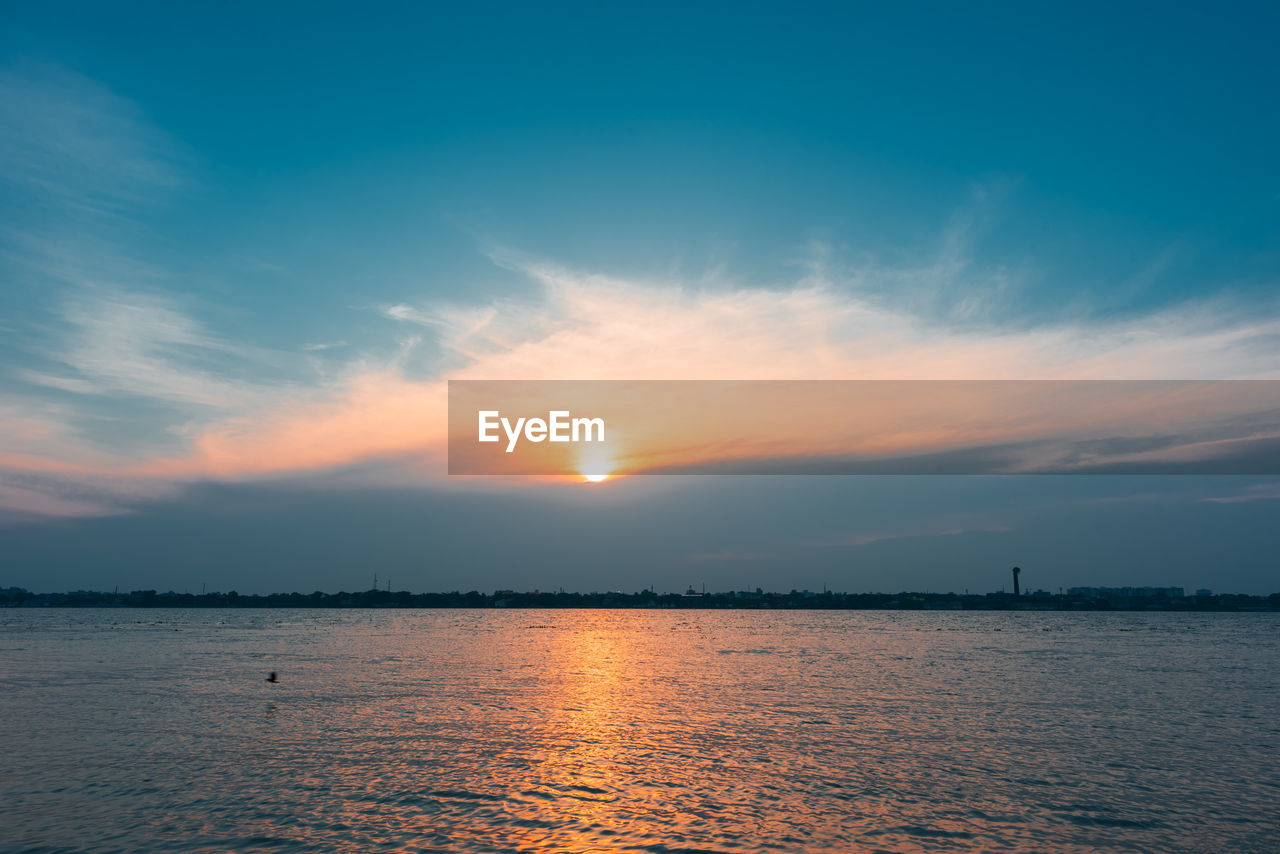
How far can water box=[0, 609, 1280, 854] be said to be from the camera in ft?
81.0

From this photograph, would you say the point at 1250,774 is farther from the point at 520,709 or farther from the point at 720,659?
the point at 720,659

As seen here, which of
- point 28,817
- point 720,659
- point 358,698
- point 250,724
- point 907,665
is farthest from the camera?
point 720,659

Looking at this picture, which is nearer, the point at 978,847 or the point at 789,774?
the point at 978,847

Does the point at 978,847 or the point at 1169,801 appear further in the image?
the point at 1169,801

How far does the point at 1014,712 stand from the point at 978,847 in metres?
30.1

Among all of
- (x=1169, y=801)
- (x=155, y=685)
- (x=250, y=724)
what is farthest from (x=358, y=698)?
(x=1169, y=801)

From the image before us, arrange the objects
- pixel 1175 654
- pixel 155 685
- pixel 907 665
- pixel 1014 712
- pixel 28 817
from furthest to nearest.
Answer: pixel 1175 654 < pixel 907 665 < pixel 155 685 < pixel 1014 712 < pixel 28 817

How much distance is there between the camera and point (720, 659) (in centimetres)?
9581

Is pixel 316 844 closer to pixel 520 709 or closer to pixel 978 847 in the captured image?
pixel 978 847

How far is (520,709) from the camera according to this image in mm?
50781

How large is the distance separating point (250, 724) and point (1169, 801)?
42.5 m

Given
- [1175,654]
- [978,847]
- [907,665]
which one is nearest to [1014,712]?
[978,847]

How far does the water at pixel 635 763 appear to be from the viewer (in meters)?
24.7

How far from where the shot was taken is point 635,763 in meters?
34.6
